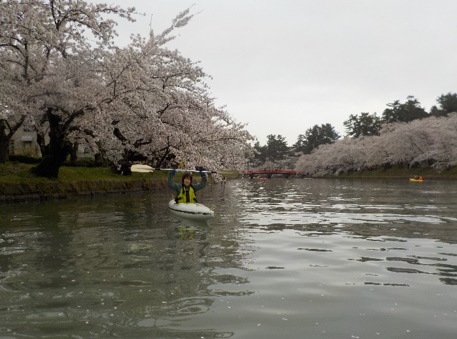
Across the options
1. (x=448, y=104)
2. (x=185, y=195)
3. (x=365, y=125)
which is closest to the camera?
(x=185, y=195)

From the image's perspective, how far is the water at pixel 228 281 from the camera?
4.67 m

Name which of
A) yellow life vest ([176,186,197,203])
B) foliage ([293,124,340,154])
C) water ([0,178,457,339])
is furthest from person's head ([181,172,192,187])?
foliage ([293,124,340,154])

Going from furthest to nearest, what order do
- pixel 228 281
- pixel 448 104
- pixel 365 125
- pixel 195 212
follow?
pixel 365 125, pixel 448 104, pixel 195 212, pixel 228 281

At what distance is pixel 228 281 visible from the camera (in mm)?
6484

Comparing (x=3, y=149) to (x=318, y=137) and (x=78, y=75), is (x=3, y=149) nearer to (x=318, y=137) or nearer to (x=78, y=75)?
(x=78, y=75)

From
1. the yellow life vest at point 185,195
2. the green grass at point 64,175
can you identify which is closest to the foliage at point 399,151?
the green grass at point 64,175

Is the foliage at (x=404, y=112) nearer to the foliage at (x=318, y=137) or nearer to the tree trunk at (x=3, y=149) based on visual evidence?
the foliage at (x=318, y=137)

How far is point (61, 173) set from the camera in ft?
83.6

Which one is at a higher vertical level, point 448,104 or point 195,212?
point 448,104

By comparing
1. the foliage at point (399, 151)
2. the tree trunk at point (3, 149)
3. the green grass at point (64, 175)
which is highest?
the foliage at point (399, 151)

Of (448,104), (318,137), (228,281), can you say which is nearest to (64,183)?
(228,281)

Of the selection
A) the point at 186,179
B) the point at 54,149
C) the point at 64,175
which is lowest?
the point at 64,175

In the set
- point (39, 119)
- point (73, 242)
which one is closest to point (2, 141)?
point (39, 119)

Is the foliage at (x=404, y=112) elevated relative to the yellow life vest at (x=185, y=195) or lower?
elevated
